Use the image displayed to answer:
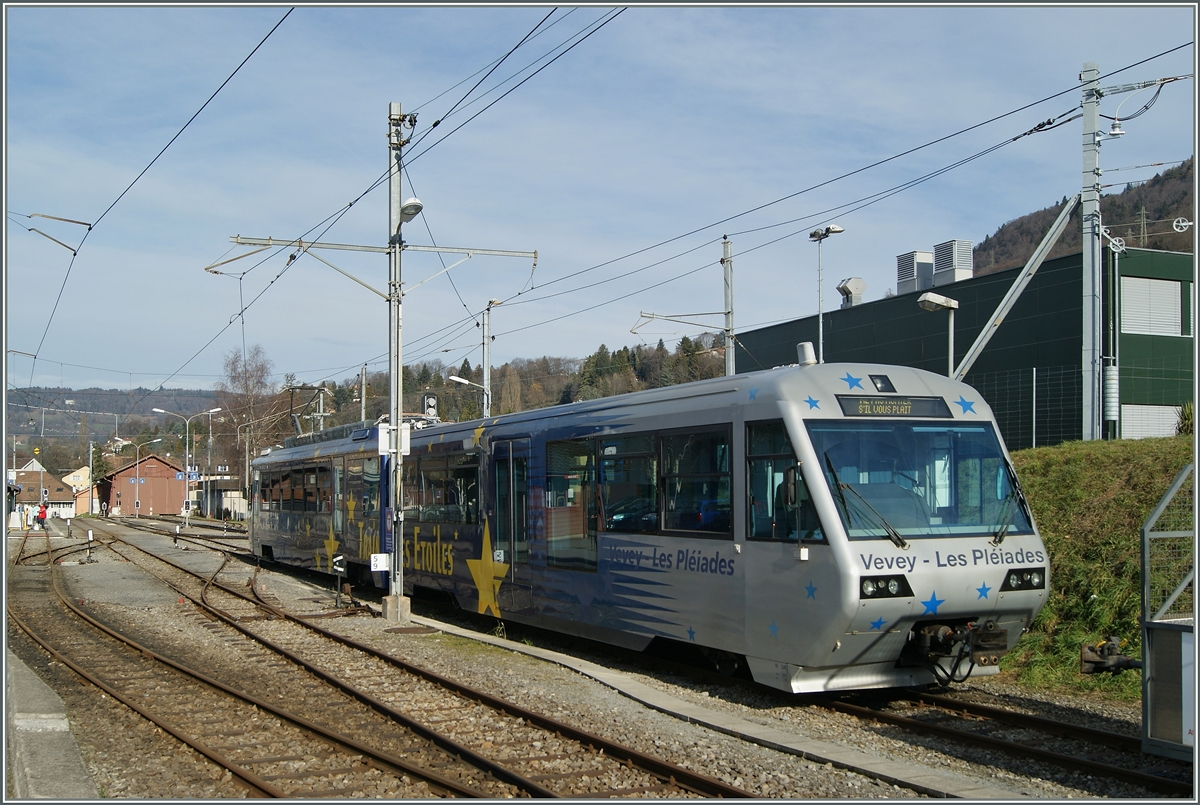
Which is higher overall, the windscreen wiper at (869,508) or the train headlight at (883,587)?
the windscreen wiper at (869,508)

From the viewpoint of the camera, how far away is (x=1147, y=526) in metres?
6.75

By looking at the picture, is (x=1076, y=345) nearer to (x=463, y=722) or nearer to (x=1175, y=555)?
(x=1175, y=555)

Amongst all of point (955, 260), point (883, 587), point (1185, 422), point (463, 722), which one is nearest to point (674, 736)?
point (463, 722)

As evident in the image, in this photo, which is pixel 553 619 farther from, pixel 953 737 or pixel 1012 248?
pixel 1012 248

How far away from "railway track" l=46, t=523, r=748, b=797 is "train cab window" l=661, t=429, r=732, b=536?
8.07ft

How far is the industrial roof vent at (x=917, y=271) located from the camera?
3506cm

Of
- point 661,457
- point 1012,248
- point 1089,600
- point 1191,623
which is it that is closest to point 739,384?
point 661,457

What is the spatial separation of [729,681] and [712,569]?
138cm

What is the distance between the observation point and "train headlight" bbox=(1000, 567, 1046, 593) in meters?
8.80

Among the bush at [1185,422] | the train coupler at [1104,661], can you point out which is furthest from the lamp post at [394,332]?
the bush at [1185,422]

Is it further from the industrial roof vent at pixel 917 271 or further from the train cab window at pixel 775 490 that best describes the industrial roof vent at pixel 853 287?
the train cab window at pixel 775 490

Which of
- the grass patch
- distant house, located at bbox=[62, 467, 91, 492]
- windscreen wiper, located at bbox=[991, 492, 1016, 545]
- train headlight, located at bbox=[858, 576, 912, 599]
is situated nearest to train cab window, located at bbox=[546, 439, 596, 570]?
train headlight, located at bbox=[858, 576, 912, 599]

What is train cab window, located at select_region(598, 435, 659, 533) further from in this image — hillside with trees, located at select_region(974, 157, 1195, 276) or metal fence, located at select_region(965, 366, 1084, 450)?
hillside with trees, located at select_region(974, 157, 1195, 276)

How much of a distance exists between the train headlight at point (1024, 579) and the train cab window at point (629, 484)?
11.2ft
